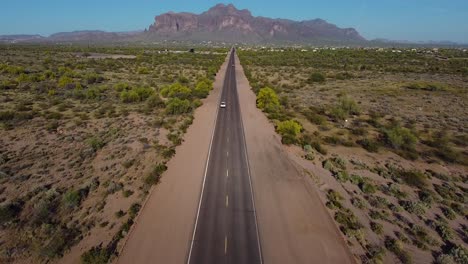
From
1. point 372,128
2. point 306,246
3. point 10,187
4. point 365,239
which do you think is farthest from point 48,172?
point 372,128

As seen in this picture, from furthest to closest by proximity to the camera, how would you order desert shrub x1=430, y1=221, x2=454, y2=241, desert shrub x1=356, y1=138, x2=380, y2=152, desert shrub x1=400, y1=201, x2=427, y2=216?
desert shrub x1=356, y1=138, x2=380, y2=152 → desert shrub x1=400, y1=201, x2=427, y2=216 → desert shrub x1=430, y1=221, x2=454, y2=241

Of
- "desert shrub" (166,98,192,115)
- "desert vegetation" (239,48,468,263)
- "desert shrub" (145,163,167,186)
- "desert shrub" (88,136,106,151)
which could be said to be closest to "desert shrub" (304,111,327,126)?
"desert vegetation" (239,48,468,263)

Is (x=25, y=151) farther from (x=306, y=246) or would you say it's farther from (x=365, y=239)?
(x=365, y=239)

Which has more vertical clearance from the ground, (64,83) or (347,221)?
(64,83)

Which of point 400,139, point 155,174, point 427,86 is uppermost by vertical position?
point 427,86

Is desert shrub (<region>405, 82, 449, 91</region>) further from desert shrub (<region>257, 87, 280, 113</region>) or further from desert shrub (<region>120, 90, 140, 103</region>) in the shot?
desert shrub (<region>120, 90, 140, 103</region>)

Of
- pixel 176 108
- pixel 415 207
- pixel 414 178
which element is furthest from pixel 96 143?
pixel 414 178

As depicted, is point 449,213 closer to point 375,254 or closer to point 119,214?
point 375,254
